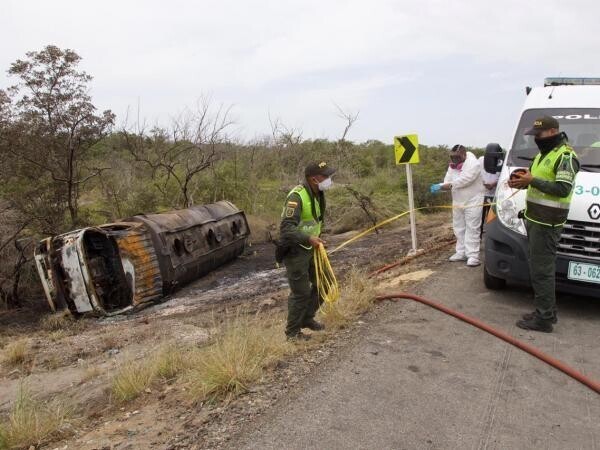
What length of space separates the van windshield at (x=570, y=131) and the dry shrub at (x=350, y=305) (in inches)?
91.0

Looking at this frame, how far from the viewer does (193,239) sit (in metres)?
11.8

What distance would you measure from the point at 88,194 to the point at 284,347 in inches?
551

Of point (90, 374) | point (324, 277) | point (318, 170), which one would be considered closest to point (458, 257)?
point (324, 277)

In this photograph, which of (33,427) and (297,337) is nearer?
(33,427)

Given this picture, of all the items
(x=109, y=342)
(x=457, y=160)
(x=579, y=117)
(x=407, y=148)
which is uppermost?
(x=579, y=117)

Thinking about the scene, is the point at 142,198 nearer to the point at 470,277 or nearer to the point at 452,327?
the point at 470,277

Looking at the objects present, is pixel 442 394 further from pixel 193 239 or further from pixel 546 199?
pixel 193 239

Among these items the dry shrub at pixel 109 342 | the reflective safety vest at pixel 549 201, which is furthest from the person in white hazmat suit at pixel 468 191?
the dry shrub at pixel 109 342

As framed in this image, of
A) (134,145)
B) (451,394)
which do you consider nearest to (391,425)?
(451,394)

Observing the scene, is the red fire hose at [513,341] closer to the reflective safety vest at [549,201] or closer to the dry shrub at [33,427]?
the reflective safety vest at [549,201]

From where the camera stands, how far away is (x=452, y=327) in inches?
223

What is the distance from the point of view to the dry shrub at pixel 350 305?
225 inches

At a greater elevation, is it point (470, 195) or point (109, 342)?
point (470, 195)

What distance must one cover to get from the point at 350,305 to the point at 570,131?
3438 mm
